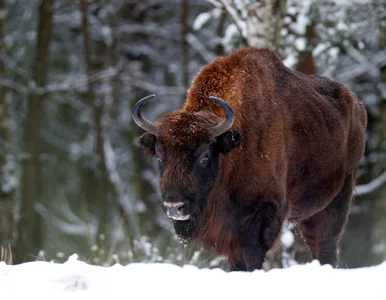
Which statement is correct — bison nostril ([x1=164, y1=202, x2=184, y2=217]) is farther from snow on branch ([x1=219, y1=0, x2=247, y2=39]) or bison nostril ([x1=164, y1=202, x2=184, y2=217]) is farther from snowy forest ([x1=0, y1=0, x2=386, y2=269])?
snow on branch ([x1=219, y1=0, x2=247, y2=39])

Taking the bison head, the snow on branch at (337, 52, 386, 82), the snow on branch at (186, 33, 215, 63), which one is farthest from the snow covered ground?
the snow on branch at (186, 33, 215, 63)

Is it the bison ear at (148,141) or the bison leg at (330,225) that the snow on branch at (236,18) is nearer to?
the bison leg at (330,225)

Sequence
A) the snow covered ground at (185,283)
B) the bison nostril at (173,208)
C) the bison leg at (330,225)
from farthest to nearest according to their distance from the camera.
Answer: the bison leg at (330,225)
the bison nostril at (173,208)
the snow covered ground at (185,283)

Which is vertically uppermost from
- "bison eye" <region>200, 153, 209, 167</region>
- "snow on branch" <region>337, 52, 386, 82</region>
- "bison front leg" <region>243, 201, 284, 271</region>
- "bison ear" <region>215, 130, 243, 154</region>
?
"bison ear" <region>215, 130, 243, 154</region>

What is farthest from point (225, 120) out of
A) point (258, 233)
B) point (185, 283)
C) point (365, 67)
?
point (365, 67)

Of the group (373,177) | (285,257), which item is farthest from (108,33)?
(285,257)

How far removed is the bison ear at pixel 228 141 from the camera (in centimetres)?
625

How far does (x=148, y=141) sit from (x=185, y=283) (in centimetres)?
215

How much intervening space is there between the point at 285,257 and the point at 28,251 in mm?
5992

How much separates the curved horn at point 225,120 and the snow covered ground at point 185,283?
Answer: 1.66m

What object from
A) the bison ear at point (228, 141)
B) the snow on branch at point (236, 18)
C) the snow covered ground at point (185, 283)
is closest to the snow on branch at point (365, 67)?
the snow on branch at point (236, 18)

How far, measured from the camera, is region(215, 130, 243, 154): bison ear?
625cm

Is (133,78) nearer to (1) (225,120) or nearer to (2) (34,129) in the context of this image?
(2) (34,129)

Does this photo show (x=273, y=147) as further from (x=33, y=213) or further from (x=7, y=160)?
(x=33, y=213)
